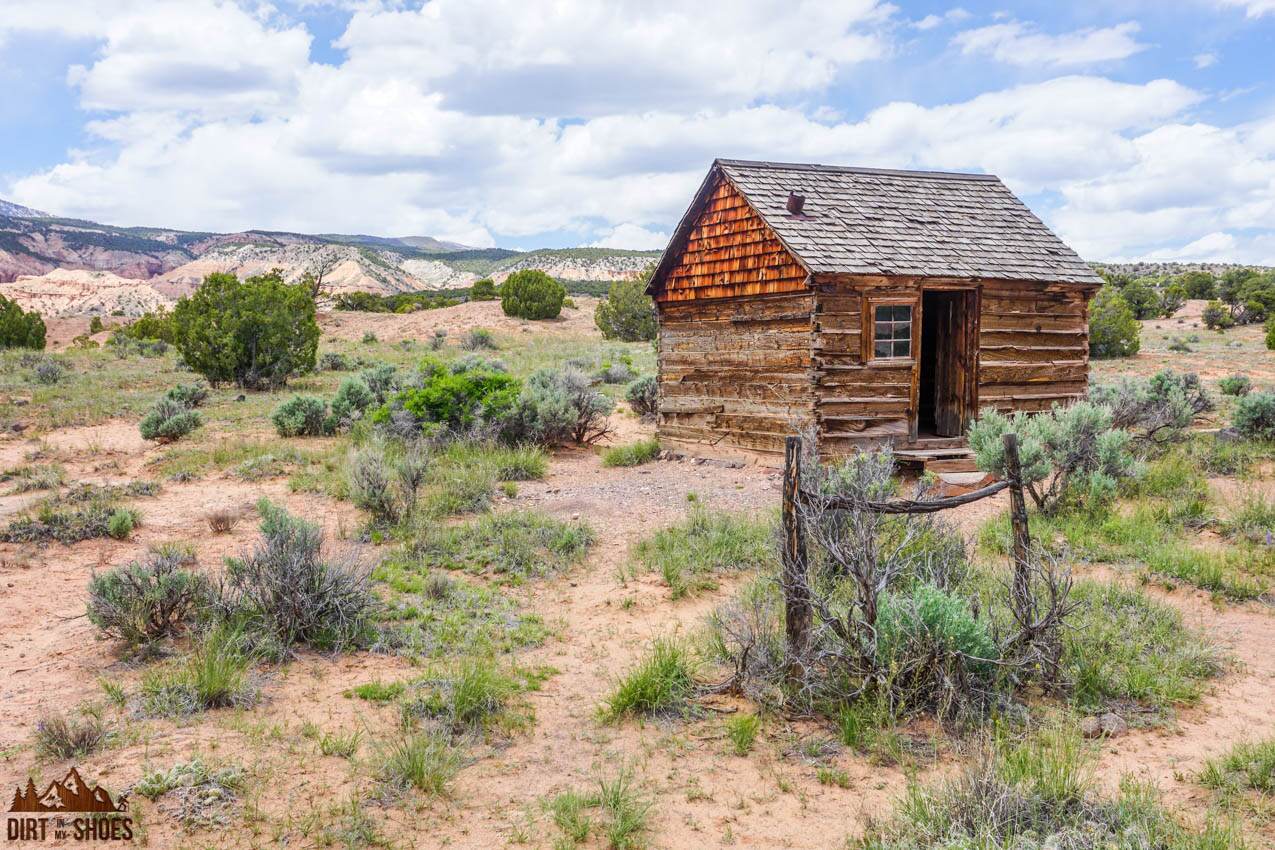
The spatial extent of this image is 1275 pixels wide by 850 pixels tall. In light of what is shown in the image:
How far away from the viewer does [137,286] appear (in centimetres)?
6700

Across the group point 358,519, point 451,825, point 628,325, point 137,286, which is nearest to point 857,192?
point 358,519

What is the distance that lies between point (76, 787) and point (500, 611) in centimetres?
301

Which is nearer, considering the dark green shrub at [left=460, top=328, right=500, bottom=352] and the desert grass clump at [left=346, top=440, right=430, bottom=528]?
the desert grass clump at [left=346, top=440, right=430, bottom=528]

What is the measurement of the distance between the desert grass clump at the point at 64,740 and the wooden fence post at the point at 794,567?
3626 mm

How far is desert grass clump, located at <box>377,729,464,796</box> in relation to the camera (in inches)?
148

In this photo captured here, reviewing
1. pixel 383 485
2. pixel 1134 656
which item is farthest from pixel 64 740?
pixel 1134 656

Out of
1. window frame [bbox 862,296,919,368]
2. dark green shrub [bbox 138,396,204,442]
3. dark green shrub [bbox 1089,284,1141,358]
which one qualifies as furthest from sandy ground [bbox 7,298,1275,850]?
dark green shrub [bbox 1089,284,1141,358]

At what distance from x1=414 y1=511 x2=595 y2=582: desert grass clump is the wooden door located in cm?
658

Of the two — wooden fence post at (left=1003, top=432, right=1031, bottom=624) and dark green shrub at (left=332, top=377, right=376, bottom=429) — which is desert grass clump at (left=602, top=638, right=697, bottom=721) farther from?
dark green shrub at (left=332, top=377, right=376, bottom=429)

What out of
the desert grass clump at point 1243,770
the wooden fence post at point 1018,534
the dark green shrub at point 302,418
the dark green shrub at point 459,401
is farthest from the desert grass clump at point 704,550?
the dark green shrub at point 302,418

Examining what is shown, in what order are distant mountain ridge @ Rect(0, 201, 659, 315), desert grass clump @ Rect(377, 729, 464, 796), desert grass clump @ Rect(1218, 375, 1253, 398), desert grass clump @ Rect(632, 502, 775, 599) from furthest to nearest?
distant mountain ridge @ Rect(0, 201, 659, 315) < desert grass clump @ Rect(1218, 375, 1253, 398) < desert grass clump @ Rect(632, 502, 775, 599) < desert grass clump @ Rect(377, 729, 464, 796)

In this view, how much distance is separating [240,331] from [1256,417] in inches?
770

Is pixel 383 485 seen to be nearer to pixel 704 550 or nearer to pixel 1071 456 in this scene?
pixel 704 550

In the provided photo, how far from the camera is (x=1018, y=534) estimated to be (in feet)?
15.9
